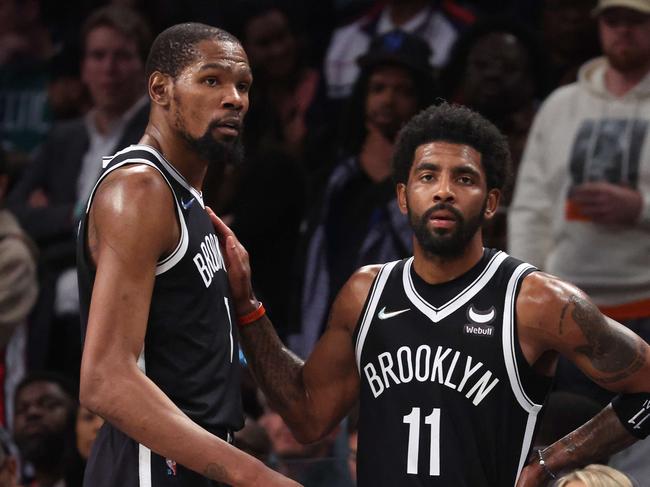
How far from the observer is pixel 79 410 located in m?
6.62

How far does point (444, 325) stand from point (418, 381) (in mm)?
189

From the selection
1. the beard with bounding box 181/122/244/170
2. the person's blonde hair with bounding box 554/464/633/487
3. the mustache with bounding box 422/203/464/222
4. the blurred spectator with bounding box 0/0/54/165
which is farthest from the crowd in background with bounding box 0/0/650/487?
the beard with bounding box 181/122/244/170

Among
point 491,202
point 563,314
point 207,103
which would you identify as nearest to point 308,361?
point 491,202

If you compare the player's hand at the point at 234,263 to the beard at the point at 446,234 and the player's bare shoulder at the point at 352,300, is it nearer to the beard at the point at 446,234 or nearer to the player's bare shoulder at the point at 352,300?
the player's bare shoulder at the point at 352,300

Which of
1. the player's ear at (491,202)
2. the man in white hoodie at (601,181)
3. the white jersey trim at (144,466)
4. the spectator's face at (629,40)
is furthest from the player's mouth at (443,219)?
the spectator's face at (629,40)

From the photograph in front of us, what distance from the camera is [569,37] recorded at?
24.4ft

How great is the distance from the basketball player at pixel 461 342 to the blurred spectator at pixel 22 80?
4569 mm

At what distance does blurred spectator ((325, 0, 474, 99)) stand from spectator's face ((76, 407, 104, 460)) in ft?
7.88

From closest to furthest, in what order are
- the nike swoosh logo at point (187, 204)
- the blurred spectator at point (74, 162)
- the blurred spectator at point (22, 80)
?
the nike swoosh logo at point (187, 204), the blurred spectator at point (74, 162), the blurred spectator at point (22, 80)

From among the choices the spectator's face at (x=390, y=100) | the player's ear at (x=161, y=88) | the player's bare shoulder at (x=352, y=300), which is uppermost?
the spectator's face at (x=390, y=100)

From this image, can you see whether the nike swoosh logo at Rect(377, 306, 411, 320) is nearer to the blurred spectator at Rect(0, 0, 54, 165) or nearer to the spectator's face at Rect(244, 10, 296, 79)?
the spectator's face at Rect(244, 10, 296, 79)

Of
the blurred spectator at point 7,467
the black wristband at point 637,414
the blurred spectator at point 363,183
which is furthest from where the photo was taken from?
the blurred spectator at point 363,183

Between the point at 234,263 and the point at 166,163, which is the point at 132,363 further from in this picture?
the point at 234,263

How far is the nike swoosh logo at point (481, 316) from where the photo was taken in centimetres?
431
